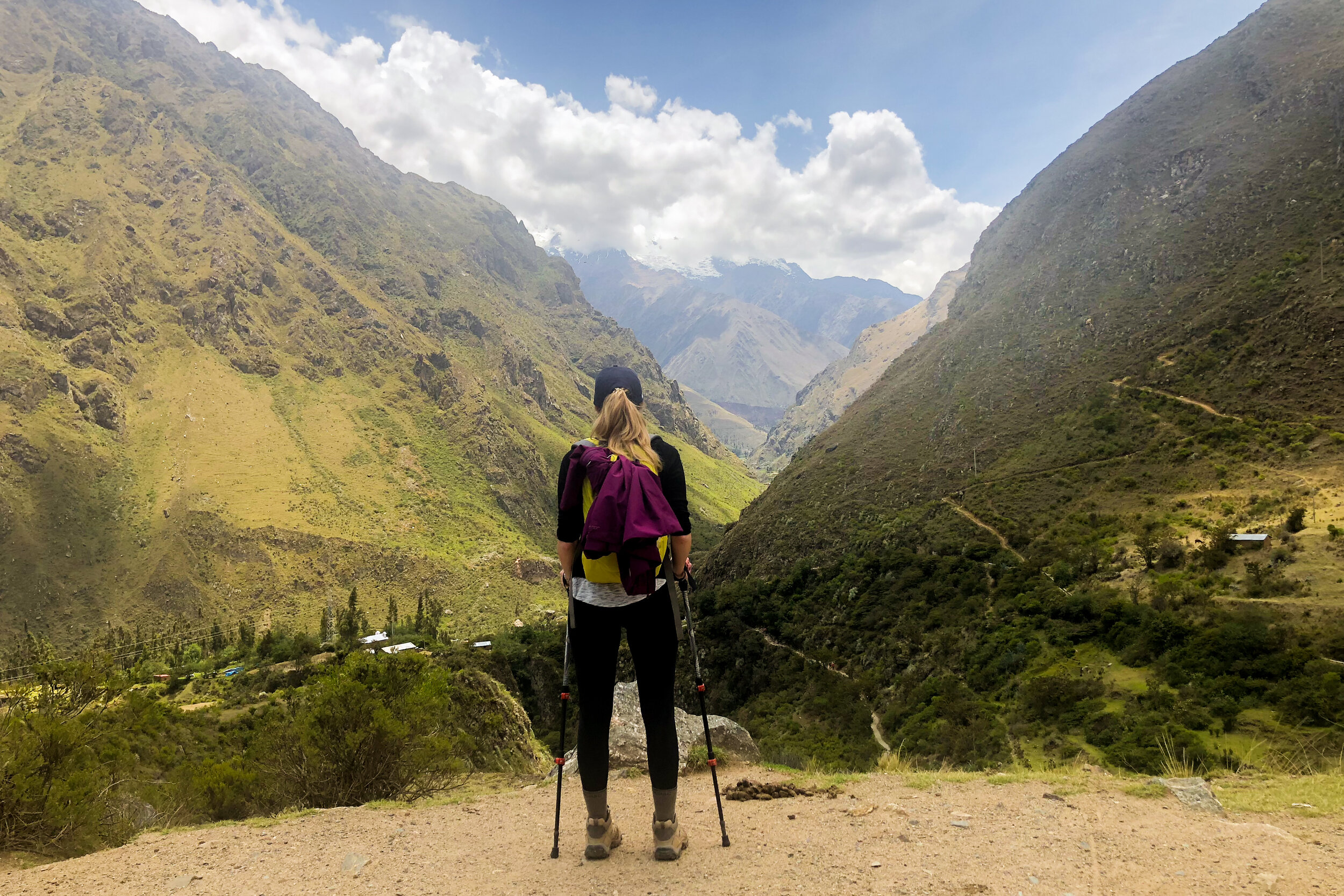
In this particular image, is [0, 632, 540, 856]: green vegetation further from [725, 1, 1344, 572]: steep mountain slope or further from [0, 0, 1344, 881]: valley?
[725, 1, 1344, 572]: steep mountain slope

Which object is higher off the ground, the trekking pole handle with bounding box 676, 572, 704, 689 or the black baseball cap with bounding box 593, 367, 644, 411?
the black baseball cap with bounding box 593, 367, 644, 411

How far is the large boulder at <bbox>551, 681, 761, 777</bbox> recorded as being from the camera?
832 centimetres

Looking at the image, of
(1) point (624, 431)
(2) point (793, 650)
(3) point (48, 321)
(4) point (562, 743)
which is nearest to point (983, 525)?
(2) point (793, 650)

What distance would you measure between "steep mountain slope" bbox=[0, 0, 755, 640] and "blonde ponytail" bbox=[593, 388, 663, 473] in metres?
96.8

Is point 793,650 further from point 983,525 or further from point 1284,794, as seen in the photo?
point 1284,794

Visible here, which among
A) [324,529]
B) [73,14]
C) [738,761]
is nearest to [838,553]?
[738,761]

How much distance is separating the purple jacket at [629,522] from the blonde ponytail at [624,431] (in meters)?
0.23

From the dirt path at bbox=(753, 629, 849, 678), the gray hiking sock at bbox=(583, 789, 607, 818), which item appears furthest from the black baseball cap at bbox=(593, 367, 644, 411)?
the dirt path at bbox=(753, 629, 849, 678)

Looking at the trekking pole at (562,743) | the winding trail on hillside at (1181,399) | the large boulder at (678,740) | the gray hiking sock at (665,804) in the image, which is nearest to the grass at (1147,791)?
the gray hiking sock at (665,804)

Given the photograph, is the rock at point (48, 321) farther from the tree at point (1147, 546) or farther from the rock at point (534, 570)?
the tree at point (1147, 546)

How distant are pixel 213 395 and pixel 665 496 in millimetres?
142045

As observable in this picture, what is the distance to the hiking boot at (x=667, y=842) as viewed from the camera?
173 inches

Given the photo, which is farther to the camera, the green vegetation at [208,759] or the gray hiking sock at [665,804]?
the green vegetation at [208,759]

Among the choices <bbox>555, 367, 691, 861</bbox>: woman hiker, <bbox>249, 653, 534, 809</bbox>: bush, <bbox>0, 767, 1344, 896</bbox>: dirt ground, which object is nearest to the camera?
<bbox>0, 767, 1344, 896</bbox>: dirt ground
